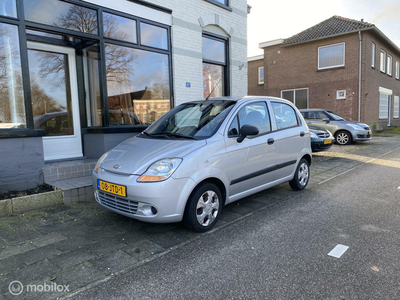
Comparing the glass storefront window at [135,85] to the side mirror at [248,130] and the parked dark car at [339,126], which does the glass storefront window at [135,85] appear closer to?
the side mirror at [248,130]

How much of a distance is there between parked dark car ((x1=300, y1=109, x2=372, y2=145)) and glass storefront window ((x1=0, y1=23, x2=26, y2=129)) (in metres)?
10.6

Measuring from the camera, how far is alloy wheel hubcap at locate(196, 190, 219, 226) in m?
3.69

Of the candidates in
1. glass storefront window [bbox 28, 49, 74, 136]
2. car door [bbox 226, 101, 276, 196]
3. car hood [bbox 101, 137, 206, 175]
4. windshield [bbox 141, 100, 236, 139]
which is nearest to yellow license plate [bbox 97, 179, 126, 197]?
car hood [bbox 101, 137, 206, 175]

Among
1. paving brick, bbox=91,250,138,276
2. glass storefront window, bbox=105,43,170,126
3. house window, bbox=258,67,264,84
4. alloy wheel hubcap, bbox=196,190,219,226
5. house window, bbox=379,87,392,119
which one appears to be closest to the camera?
paving brick, bbox=91,250,138,276

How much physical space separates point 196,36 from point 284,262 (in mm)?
7075

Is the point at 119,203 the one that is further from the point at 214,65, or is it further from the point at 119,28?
the point at 214,65

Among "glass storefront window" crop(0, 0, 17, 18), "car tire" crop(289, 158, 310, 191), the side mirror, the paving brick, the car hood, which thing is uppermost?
"glass storefront window" crop(0, 0, 17, 18)

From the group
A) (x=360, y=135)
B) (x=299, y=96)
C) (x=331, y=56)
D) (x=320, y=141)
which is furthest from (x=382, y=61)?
(x=320, y=141)

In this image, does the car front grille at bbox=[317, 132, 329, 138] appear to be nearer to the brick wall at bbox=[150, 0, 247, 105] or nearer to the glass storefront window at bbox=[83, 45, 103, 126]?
the brick wall at bbox=[150, 0, 247, 105]

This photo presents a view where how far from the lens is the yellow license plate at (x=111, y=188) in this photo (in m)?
3.52

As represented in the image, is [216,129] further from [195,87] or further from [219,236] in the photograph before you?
[195,87]

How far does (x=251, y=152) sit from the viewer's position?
→ 4320mm

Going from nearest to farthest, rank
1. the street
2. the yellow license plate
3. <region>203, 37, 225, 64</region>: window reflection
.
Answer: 1. the street
2. the yellow license plate
3. <region>203, 37, 225, 64</region>: window reflection

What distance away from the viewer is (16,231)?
385 centimetres
